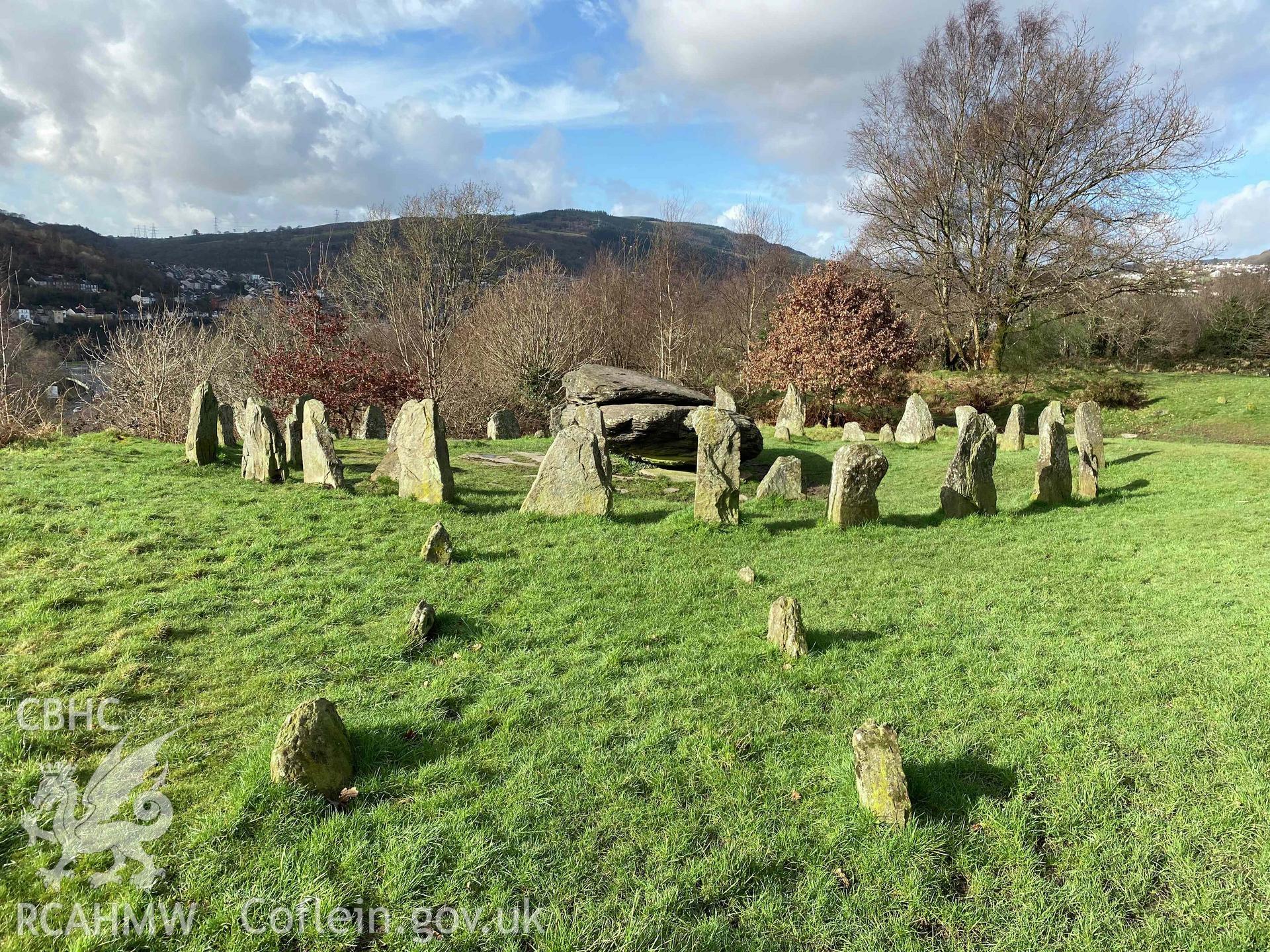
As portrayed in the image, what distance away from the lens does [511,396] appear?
81.7ft

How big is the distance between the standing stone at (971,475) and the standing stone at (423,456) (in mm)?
8050

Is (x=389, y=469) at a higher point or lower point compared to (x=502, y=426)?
lower

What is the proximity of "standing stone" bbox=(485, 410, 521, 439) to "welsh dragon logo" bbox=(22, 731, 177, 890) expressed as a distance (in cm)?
1568

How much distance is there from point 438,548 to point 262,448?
4775 mm

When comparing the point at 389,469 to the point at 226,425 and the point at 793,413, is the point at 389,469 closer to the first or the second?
the point at 226,425

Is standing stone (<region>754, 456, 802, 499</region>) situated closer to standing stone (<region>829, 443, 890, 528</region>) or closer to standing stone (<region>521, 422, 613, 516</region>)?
standing stone (<region>829, 443, 890, 528</region>)

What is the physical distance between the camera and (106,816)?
351cm

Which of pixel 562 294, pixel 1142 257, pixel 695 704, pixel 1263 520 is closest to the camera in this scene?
pixel 695 704

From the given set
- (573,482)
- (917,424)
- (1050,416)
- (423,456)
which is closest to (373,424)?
(423,456)

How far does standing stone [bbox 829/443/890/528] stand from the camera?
9.48m

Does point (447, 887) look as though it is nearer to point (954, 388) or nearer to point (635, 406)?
point (635, 406)

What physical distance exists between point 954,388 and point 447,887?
98.0 ft

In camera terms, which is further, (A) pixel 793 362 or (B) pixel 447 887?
(A) pixel 793 362

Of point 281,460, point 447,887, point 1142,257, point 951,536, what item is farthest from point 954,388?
point 447,887
